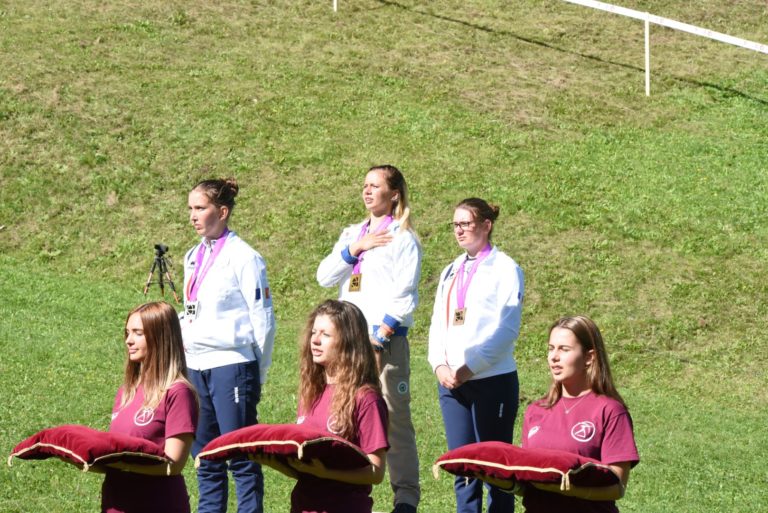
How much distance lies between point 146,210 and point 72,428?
11.7 metres

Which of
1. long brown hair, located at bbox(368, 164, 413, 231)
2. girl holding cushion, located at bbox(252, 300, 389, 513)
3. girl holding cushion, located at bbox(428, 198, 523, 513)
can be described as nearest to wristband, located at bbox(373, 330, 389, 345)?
girl holding cushion, located at bbox(428, 198, 523, 513)

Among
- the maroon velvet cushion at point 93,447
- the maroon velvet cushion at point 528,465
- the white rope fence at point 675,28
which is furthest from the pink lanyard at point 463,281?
the white rope fence at point 675,28

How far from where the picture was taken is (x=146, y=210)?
54.3 feet

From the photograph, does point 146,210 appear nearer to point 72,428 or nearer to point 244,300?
point 244,300

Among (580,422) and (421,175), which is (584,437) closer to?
(580,422)

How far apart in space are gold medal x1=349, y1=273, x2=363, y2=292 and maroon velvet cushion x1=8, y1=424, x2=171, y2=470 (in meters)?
2.64

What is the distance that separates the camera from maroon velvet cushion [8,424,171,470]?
15.8 feet

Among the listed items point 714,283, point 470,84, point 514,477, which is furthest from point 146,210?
point 514,477

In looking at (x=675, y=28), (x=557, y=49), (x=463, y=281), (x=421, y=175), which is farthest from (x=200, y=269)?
(x=557, y=49)

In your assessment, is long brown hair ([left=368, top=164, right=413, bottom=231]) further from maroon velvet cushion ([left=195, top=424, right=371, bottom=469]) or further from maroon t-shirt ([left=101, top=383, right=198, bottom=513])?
maroon velvet cushion ([left=195, top=424, right=371, bottom=469])

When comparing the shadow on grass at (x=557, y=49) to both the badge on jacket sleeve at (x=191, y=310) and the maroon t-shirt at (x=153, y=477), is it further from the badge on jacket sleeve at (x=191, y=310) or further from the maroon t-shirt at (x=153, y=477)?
the maroon t-shirt at (x=153, y=477)

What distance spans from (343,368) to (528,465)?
Answer: 3.38ft

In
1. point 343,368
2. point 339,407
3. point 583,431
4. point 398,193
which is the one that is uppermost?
point 398,193

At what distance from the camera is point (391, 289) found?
7.35 m
